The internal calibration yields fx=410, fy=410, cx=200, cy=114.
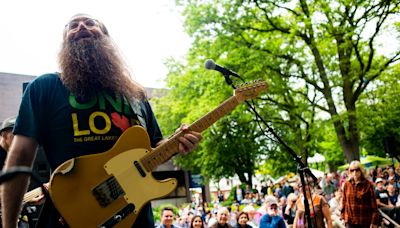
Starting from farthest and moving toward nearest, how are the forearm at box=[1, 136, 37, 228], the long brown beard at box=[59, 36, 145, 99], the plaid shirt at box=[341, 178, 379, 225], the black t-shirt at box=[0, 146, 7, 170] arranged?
the plaid shirt at box=[341, 178, 379, 225], the black t-shirt at box=[0, 146, 7, 170], the long brown beard at box=[59, 36, 145, 99], the forearm at box=[1, 136, 37, 228]

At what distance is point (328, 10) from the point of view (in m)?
14.6

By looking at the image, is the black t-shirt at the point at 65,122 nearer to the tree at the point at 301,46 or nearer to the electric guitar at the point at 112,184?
the electric guitar at the point at 112,184

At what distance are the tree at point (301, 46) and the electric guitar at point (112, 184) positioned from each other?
13.7 meters

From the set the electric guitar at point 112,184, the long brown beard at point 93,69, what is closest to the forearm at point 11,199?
the electric guitar at point 112,184

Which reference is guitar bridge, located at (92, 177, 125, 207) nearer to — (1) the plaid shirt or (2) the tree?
(1) the plaid shirt

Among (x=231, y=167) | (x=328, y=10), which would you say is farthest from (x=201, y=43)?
(x=231, y=167)

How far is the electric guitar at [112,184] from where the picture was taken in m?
1.92

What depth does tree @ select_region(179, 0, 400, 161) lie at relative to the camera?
15.2m

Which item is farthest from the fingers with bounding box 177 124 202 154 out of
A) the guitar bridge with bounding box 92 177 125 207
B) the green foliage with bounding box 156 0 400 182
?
the green foliage with bounding box 156 0 400 182

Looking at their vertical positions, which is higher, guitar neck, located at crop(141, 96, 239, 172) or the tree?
the tree

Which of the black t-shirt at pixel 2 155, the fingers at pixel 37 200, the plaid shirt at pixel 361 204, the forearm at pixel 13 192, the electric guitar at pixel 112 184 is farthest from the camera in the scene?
the plaid shirt at pixel 361 204

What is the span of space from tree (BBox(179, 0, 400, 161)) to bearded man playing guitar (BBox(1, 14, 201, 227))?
44.5 ft

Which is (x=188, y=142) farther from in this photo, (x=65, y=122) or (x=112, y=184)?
(x=65, y=122)

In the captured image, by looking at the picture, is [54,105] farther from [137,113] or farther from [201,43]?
[201,43]
